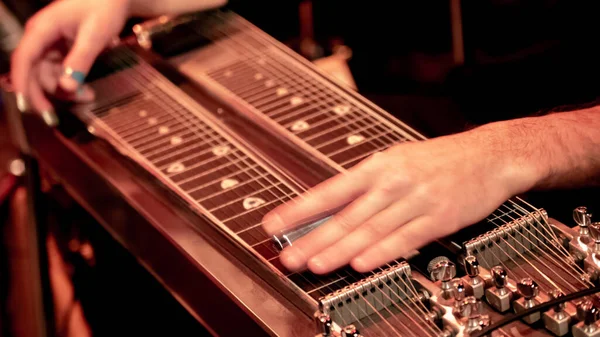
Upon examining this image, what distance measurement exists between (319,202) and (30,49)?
0.80 m

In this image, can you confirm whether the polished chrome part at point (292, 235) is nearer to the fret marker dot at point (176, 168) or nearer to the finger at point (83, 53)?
the fret marker dot at point (176, 168)

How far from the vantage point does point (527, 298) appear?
2.38 feet

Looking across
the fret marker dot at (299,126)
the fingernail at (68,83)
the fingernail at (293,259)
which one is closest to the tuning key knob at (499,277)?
the fingernail at (293,259)

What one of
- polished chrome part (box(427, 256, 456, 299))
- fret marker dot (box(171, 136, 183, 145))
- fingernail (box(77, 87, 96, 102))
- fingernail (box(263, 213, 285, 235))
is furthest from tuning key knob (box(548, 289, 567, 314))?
fingernail (box(77, 87, 96, 102))

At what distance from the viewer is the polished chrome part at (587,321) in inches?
26.3

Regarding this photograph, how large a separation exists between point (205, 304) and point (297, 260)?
0.19 m

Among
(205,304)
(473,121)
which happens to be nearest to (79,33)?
(205,304)

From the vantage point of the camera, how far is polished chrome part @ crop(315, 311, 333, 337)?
0.72 meters

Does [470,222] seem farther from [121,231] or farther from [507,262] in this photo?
[121,231]

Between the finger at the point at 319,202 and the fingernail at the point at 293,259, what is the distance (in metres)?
0.05

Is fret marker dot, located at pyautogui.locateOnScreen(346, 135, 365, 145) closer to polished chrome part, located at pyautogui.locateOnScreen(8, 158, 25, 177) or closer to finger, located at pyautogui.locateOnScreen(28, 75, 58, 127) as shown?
finger, located at pyautogui.locateOnScreen(28, 75, 58, 127)

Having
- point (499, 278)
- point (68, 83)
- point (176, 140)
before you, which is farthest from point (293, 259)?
point (68, 83)

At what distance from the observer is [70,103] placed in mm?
1369

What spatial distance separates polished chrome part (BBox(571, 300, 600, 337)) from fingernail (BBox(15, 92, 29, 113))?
1107mm
